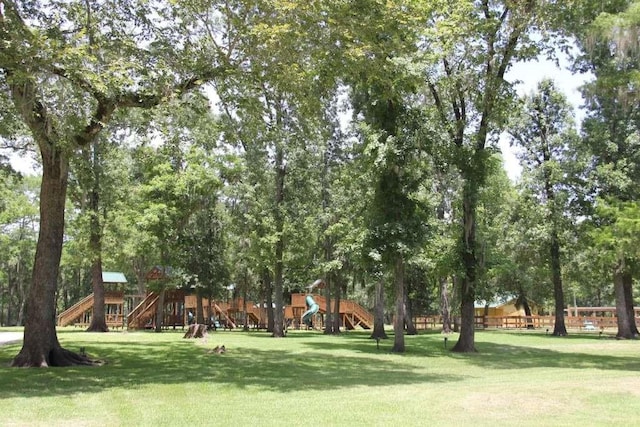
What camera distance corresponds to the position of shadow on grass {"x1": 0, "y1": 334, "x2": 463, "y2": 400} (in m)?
11.0

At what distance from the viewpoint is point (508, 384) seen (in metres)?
11.6

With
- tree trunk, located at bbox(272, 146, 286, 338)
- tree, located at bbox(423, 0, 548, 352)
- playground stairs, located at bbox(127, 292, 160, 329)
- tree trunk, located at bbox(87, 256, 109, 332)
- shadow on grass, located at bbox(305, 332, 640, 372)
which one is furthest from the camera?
playground stairs, located at bbox(127, 292, 160, 329)

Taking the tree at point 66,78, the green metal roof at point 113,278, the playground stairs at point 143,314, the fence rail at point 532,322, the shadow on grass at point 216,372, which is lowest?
the fence rail at point 532,322

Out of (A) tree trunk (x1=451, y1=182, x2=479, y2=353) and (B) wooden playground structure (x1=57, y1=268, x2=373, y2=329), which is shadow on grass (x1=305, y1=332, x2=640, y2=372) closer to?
(A) tree trunk (x1=451, y1=182, x2=479, y2=353)

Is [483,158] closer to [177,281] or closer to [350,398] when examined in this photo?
[350,398]

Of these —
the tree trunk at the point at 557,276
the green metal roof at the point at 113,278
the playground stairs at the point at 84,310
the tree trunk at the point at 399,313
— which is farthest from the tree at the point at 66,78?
the green metal roof at the point at 113,278

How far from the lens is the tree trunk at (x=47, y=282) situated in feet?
46.1

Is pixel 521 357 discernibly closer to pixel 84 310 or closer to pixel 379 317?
pixel 379 317

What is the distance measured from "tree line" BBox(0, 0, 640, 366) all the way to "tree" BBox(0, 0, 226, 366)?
0.18ft

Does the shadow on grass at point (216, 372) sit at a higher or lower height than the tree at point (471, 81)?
lower

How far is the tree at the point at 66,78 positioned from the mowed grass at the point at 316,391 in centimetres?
218

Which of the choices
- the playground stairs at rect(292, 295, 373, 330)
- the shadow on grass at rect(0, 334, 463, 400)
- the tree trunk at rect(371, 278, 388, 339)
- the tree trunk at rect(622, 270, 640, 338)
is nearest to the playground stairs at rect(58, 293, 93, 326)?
the playground stairs at rect(292, 295, 373, 330)

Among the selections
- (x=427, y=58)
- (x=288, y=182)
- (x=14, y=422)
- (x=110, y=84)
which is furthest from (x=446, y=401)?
(x=288, y=182)

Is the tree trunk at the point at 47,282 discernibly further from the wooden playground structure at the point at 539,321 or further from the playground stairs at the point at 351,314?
the wooden playground structure at the point at 539,321
